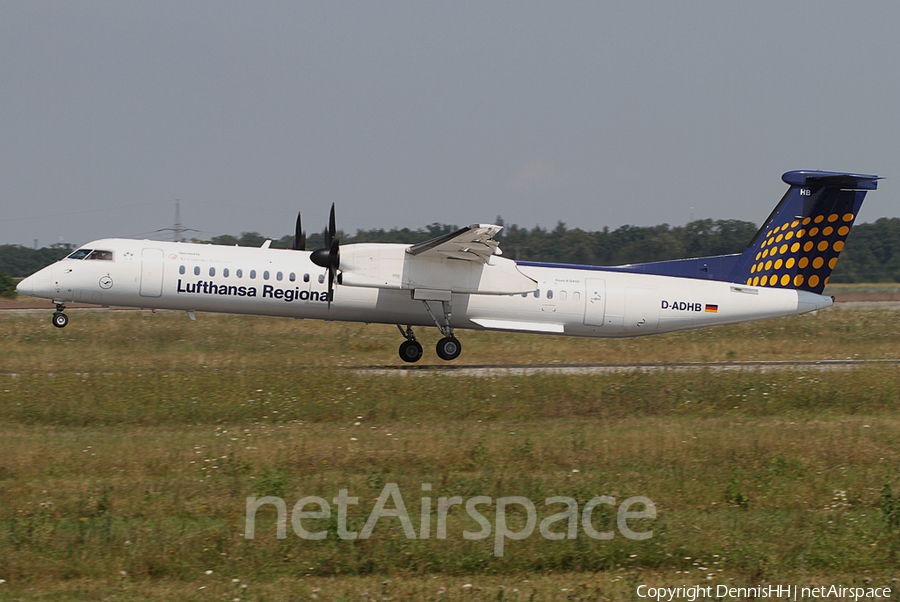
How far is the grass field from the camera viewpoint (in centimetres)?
739

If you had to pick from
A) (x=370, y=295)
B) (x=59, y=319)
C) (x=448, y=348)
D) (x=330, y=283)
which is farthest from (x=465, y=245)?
(x=59, y=319)

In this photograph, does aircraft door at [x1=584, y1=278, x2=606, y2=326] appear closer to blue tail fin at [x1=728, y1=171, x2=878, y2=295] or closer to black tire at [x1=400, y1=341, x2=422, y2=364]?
blue tail fin at [x1=728, y1=171, x2=878, y2=295]

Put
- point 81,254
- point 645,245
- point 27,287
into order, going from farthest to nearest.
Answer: point 645,245, point 27,287, point 81,254

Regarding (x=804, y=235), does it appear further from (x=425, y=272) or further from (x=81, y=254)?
(x=81, y=254)

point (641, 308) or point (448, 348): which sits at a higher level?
point (641, 308)

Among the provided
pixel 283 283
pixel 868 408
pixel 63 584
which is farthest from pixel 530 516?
pixel 283 283

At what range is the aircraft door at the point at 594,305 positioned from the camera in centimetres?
2122

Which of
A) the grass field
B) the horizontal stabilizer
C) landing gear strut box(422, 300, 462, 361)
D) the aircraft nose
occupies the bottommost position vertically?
the grass field

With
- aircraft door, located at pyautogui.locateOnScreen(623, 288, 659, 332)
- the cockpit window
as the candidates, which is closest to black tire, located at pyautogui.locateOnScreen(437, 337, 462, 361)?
aircraft door, located at pyautogui.locateOnScreen(623, 288, 659, 332)

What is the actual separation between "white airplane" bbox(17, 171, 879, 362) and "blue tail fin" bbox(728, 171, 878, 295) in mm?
28

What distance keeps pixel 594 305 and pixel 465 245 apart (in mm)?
4143

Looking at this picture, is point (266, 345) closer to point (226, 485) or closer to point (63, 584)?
point (226, 485)

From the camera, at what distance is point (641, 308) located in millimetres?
21391

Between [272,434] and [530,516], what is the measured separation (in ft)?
18.7
